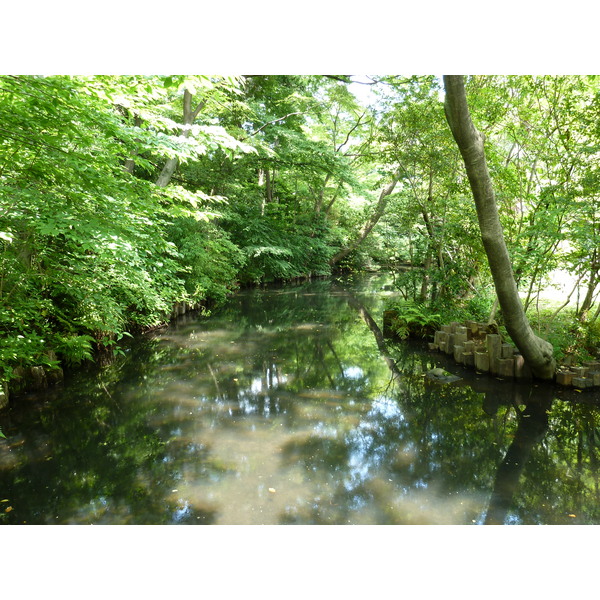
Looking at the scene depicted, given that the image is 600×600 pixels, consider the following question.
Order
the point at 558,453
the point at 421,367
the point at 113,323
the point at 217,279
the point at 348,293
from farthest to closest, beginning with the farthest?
1. the point at 348,293
2. the point at 217,279
3. the point at 421,367
4. the point at 113,323
5. the point at 558,453

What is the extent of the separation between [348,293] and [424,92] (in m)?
6.29

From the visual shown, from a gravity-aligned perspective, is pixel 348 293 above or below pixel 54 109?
below

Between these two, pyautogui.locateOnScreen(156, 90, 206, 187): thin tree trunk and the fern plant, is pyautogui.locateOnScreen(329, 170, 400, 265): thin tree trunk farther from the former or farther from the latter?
pyautogui.locateOnScreen(156, 90, 206, 187): thin tree trunk

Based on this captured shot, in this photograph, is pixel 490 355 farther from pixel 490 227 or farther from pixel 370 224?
pixel 370 224

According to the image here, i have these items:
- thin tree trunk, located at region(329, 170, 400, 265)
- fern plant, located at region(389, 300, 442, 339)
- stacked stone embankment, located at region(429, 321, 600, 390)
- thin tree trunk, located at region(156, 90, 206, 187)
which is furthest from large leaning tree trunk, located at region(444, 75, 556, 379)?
thin tree trunk, located at region(329, 170, 400, 265)

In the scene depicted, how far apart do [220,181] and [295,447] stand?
7136mm

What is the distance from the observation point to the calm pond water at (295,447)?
203cm

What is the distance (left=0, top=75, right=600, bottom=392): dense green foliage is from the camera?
7.52 ft

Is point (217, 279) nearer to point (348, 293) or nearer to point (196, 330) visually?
point (196, 330)

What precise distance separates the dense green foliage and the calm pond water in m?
0.63

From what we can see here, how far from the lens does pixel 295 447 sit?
2658 millimetres

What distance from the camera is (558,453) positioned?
8.53ft

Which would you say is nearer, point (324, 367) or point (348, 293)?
point (324, 367)
